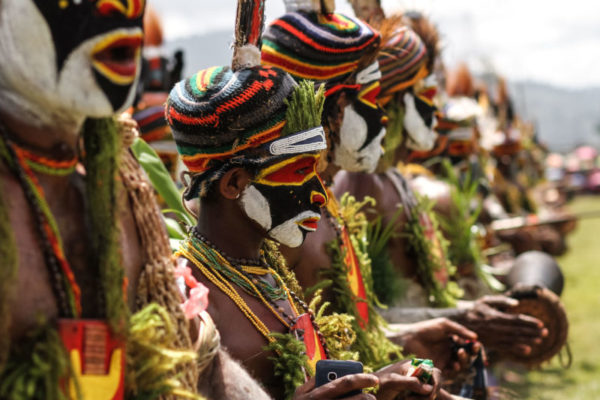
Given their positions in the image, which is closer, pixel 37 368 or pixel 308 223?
pixel 37 368

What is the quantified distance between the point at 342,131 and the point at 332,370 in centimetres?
164

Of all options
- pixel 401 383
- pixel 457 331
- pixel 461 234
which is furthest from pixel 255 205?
pixel 461 234

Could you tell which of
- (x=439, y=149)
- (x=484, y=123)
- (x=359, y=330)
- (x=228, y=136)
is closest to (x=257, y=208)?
(x=228, y=136)

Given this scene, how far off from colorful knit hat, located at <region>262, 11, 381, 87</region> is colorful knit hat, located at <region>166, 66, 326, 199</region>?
97 cm

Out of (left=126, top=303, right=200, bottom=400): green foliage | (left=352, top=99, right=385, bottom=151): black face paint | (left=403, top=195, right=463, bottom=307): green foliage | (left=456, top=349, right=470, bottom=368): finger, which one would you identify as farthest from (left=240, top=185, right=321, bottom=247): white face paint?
(left=403, top=195, right=463, bottom=307): green foliage

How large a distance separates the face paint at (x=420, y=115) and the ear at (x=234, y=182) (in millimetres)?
2225

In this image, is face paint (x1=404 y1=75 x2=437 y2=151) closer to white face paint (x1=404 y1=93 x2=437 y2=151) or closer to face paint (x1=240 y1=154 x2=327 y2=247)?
white face paint (x1=404 y1=93 x2=437 y2=151)

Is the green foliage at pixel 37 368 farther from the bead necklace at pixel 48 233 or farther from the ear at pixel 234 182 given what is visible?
the ear at pixel 234 182

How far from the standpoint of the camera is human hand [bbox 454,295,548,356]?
3959 millimetres

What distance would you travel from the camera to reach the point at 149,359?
1504 mm

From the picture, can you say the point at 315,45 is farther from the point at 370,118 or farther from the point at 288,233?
the point at 288,233

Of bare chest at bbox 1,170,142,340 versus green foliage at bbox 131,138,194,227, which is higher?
bare chest at bbox 1,170,142,340

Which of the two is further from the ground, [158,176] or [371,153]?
[158,176]

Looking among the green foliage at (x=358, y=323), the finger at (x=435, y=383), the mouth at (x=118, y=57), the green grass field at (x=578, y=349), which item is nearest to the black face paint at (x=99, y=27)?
the mouth at (x=118, y=57)
